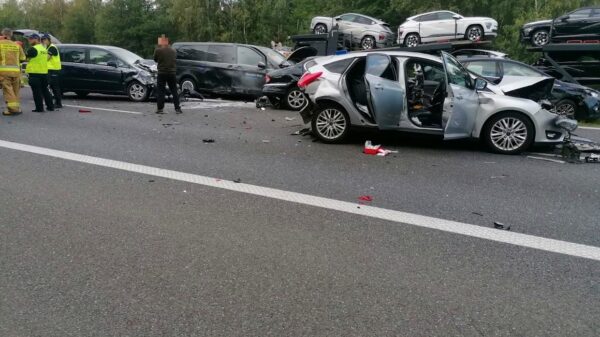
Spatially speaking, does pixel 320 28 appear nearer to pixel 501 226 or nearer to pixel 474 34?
pixel 474 34

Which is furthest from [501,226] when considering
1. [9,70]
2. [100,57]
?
[100,57]

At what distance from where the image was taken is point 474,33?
1781 centimetres

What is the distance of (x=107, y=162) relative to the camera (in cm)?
696

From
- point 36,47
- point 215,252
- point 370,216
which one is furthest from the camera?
point 36,47

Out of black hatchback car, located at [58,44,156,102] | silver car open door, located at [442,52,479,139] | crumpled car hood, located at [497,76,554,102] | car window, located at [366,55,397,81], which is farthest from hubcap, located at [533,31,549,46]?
black hatchback car, located at [58,44,156,102]

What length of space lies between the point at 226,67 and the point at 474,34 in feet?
30.5

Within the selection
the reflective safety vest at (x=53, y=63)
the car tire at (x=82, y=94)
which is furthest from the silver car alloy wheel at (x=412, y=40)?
the reflective safety vest at (x=53, y=63)

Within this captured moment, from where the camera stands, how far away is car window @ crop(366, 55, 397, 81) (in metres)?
8.09

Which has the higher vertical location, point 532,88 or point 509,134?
point 532,88

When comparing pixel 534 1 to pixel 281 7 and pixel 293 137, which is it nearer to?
pixel 281 7

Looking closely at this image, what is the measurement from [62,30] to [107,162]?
75.0 m

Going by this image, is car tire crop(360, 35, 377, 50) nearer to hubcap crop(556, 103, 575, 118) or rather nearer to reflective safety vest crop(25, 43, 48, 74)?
hubcap crop(556, 103, 575, 118)

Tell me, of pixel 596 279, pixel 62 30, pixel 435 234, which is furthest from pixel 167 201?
pixel 62 30

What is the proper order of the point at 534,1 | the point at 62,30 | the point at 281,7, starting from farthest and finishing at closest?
1. the point at 62,30
2. the point at 281,7
3. the point at 534,1
